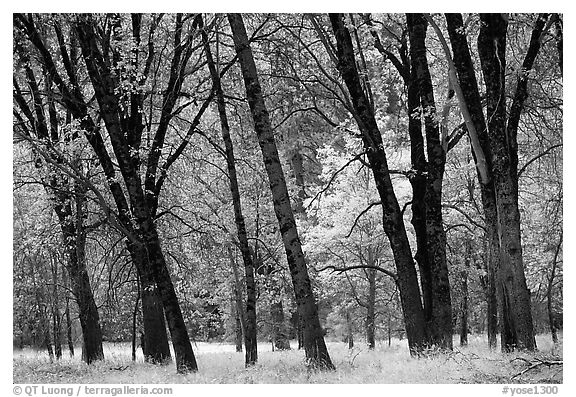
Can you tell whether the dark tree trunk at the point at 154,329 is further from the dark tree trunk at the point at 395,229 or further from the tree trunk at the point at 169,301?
the dark tree trunk at the point at 395,229

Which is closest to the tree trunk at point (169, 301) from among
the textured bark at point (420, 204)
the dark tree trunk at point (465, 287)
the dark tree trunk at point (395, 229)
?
the dark tree trunk at point (395, 229)

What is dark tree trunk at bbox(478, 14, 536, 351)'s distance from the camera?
11.6 meters

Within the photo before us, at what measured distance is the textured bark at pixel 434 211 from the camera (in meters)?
13.0

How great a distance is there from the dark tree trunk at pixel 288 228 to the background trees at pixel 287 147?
3 centimetres

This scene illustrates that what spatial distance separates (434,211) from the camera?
1309 cm

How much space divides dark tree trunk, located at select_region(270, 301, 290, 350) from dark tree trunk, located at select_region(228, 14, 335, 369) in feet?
49.7

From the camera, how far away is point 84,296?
59.4 feet

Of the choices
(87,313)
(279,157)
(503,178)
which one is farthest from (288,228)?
(87,313)

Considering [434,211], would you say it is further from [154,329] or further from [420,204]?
[154,329]

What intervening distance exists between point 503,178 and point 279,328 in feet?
57.4

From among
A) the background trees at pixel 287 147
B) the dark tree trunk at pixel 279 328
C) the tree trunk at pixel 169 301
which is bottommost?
the dark tree trunk at pixel 279 328

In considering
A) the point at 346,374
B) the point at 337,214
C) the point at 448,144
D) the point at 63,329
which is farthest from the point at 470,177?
the point at 63,329

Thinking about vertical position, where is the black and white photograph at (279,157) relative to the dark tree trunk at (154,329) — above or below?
above
